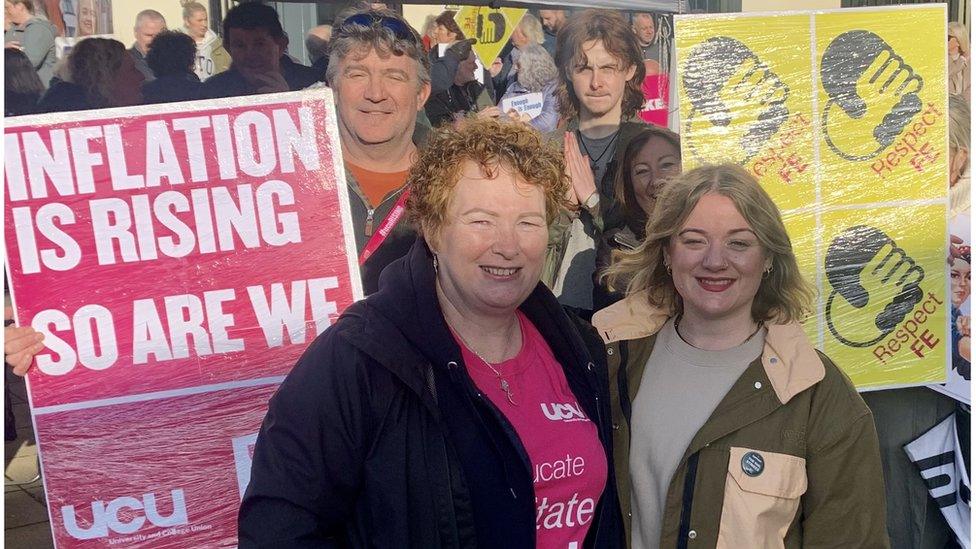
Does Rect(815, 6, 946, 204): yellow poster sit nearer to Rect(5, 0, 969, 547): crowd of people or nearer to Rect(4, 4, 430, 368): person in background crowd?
Rect(5, 0, 969, 547): crowd of people

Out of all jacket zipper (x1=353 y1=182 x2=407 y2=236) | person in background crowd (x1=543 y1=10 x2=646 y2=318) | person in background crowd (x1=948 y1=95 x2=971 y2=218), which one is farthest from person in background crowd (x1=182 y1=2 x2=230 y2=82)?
person in background crowd (x1=948 y1=95 x2=971 y2=218)

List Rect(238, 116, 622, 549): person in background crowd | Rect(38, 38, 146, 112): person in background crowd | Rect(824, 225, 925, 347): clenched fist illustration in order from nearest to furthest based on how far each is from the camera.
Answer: Rect(238, 116, 622, 549): person in background crowd < Rect(38, 38, 146, 112): person in background crowd < Rect(824, 225, 925, 347): clenched fist illustration

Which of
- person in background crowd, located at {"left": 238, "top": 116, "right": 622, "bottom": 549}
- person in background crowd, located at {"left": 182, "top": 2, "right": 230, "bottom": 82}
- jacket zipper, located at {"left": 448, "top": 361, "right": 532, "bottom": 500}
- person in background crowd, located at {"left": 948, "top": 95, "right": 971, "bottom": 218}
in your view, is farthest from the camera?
person in background crowd, located at {"left": 948, "top": 95, "right": 971, "bottom": 218}

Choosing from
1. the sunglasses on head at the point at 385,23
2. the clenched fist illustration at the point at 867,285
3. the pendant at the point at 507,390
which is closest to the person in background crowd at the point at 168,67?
the sunglasses on head at the point at 385,23

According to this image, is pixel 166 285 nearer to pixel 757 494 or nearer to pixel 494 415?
pixel 494 415

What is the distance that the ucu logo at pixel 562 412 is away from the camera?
205 cm

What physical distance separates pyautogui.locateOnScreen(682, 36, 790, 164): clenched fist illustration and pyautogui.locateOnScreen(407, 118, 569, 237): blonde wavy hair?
1266 millimetres

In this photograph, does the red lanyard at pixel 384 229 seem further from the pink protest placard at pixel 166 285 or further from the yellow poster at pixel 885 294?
the yellow poster at pixel 885 294

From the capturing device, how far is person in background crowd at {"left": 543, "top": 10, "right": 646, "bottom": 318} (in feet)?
10.7

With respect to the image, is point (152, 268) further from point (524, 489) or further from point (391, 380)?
point (524, 489)

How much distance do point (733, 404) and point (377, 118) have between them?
1.33 metres

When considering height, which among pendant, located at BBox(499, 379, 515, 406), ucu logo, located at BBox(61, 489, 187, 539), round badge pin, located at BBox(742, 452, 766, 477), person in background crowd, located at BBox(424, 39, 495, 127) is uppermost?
person in background crowd, located at BBox(424, 39, 495, 127)

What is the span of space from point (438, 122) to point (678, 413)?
1.23 meters

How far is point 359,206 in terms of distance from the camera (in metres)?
2.93
